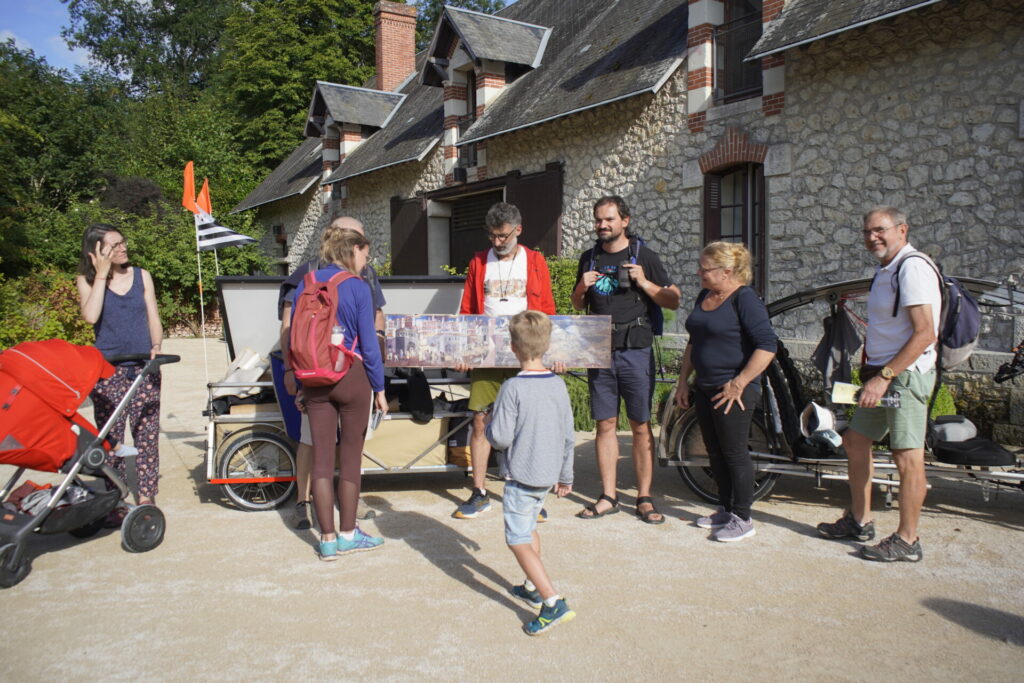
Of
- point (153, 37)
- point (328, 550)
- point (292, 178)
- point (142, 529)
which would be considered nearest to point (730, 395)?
point (328, 550)

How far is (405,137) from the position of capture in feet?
63.8

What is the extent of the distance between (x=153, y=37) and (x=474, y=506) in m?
56.4

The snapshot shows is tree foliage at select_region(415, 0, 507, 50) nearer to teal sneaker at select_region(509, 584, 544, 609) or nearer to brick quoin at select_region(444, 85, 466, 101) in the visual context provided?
brick quoin at select_region(444, 85, 466, 101)

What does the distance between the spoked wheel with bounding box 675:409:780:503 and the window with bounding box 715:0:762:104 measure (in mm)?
6657

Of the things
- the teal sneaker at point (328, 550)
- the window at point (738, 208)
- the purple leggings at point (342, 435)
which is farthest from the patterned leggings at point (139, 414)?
the window at point (738, 208)

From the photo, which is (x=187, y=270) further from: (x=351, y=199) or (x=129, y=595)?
(x=129, y=595)

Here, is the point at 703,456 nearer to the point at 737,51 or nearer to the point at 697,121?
the point at 697,121

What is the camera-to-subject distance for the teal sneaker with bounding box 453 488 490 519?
5.16 m

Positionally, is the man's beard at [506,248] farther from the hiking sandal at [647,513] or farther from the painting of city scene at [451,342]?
the hiking sandal at [647,513]

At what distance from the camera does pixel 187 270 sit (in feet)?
72.1

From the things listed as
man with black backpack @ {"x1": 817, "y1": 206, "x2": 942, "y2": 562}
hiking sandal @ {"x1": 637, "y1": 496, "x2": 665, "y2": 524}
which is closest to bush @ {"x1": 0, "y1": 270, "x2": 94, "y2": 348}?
hiking sandal @ {"x1": 637, "y1": 496, "x2": 665, "y2": 524}

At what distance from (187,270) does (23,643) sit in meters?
20.1

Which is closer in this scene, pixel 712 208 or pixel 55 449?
pixel 55 449

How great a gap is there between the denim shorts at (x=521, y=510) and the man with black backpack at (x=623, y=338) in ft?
5.16
